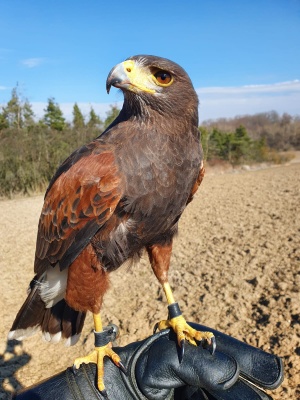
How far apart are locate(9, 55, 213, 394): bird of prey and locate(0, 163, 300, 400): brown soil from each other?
0.57 m

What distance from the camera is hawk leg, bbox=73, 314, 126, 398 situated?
7.31 ft

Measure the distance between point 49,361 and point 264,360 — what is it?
10.5ft

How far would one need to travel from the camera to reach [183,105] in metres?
2.44

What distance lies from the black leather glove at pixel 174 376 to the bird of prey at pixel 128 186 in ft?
0.32

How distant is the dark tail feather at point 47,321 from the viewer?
293cm

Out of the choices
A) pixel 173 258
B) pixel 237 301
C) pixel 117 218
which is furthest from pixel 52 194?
pixel 173 258

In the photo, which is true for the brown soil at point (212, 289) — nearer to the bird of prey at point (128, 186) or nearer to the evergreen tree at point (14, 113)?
the bird of prey at point (128, 186)

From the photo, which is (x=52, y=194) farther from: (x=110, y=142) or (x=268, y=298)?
(x=268, y=298)

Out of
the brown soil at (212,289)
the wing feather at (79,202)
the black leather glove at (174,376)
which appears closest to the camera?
the black leather glove at (174,376)

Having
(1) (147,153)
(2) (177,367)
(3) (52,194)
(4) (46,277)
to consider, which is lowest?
(2) (177,367)

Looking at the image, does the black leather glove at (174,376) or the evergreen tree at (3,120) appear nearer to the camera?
the black leather glove at (174,376)

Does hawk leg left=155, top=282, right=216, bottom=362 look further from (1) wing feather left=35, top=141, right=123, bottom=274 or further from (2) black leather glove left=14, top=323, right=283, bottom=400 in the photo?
(1) wing feather left=35, top=141, right=123, bottom=274

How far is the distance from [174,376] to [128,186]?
1.21 metres

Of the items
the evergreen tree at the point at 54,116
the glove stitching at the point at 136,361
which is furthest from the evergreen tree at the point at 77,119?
the glove stitching at the point at 136,361
